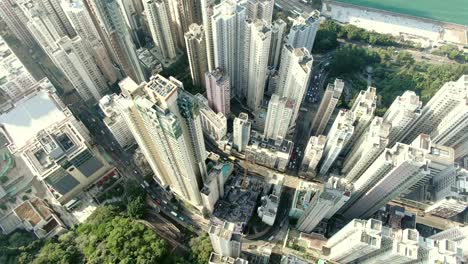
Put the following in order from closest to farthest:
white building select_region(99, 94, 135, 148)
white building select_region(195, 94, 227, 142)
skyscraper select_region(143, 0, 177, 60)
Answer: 1. white building select_region(99, 94, 135, 148)
2. white building select_region(195, 94, 227, 142)
3. skyscraper select_region(143, 0, 177, 60)

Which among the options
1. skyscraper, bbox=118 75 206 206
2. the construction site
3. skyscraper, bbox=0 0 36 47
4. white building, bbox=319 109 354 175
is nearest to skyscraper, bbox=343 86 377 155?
white building, bbox=319 109 354 175

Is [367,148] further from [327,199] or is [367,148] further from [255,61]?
[255,61]

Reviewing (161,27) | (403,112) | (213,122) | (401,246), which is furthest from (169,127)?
(161,27)

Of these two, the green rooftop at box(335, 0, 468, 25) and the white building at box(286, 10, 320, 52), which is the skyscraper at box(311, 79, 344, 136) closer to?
the white building at box(286, 10, 320, 52)

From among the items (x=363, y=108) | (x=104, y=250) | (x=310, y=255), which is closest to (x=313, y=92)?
(x=363, y=108)

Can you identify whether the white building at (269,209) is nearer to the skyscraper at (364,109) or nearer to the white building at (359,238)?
the white building at (359,238)

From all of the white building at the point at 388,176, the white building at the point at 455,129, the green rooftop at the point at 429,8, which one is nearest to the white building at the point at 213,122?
the white building at the point at 388,176
